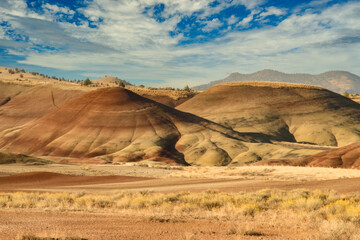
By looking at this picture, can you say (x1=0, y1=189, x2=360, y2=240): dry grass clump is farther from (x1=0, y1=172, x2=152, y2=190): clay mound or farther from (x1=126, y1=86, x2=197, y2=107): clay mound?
(x1=126, y1=86, x2=197, y2=107): clay mound

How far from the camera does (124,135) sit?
9219cm

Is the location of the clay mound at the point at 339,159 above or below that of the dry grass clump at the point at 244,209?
below

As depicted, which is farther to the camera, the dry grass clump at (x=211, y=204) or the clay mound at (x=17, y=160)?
the clay mound at (x=17, y=160)

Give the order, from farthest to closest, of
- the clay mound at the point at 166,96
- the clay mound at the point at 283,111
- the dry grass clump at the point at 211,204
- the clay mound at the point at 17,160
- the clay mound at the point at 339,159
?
the clay mound at the point at 166,96, the clay mound at the point at 283,111, the clay mound at the point at 17,160, the clay mound at the point at 339,159, the dry grass clump at the point at 211,204

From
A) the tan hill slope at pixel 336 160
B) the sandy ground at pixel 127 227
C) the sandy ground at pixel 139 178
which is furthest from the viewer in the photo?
the tan hill slope at pixel 336 160

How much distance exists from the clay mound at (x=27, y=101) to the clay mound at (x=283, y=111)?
145 feet

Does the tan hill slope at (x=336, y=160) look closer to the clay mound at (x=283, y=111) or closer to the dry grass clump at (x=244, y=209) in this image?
the dry grass clump at (x=244, y=209)

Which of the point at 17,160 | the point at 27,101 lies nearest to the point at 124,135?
the point at 17,160

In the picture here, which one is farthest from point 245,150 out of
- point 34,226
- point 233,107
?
point 34,226

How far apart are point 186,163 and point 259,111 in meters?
54.0

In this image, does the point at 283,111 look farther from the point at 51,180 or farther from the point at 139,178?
the point at 51,180

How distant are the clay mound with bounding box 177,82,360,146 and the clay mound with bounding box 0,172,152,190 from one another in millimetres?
73392

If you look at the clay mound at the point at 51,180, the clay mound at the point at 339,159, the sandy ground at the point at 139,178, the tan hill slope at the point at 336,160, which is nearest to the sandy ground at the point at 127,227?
the sandy ground at the point at 139,178

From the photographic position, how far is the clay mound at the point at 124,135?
83.7 metres
